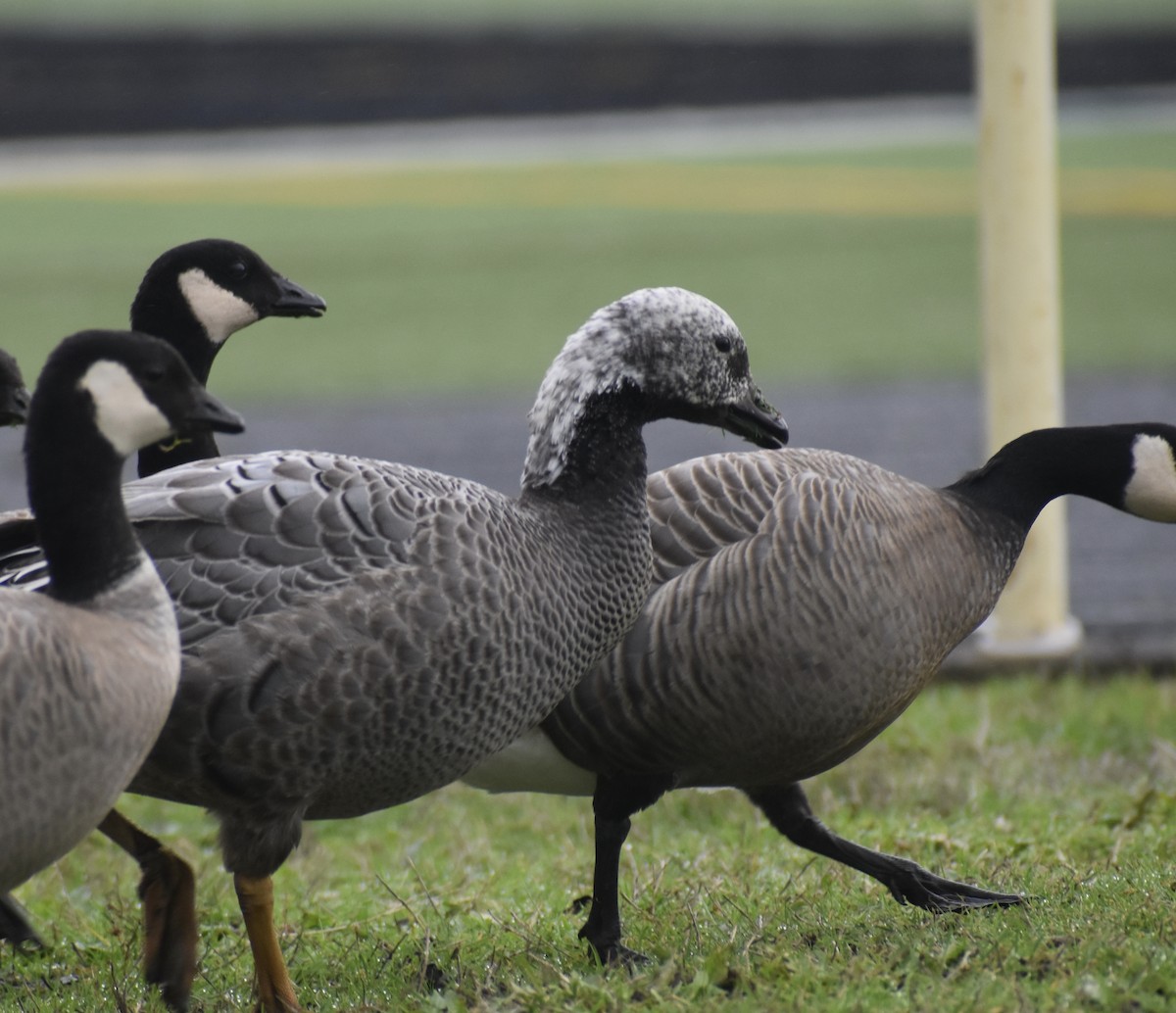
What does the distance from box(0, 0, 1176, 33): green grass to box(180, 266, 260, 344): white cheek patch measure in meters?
30.0

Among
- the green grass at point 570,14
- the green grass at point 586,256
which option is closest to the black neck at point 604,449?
the green grass at point 586,256

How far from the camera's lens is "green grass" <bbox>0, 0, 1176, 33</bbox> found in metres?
35.1

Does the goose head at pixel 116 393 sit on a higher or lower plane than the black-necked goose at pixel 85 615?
higher

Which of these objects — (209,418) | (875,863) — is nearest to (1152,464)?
(875,863)

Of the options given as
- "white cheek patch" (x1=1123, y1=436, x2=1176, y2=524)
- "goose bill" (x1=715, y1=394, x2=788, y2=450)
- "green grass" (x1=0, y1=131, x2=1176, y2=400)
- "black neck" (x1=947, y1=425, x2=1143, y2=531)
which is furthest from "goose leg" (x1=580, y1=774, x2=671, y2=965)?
"green grass" (x1=0, y1=131, x2=1176, y2=400)

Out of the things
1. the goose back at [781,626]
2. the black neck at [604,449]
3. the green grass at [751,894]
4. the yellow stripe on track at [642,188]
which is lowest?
the green grass at [751,894]

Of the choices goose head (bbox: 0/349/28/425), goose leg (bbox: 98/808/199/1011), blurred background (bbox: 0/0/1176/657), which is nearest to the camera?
goose leg (bbox: 98/808/199/1011)

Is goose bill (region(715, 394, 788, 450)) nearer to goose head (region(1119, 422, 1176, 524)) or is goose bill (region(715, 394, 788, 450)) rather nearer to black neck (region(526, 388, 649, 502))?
black neck (region(526, 388, 649, 502))

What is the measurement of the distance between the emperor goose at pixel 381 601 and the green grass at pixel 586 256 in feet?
31.8

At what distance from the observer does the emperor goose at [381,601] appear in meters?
3.33

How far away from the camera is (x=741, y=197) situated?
81.5ft

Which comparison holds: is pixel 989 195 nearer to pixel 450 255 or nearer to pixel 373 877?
pixel 373 877

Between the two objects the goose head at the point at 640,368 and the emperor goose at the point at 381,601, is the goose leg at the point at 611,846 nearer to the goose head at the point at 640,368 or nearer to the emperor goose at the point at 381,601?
the emperor goose at the point at 381,601

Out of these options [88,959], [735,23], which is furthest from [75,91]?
[88,959]
